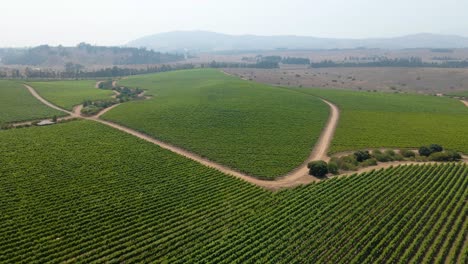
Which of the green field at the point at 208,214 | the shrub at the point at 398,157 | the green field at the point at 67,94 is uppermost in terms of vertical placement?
the green field at the point at 67,94

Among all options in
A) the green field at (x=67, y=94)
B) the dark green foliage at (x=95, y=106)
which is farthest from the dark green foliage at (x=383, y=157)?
the green field at (x=67, y=94)

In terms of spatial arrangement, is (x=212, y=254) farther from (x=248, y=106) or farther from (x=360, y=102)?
(x=360, y=102)

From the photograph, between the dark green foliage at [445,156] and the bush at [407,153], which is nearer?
the dark green foliage at [445,156]

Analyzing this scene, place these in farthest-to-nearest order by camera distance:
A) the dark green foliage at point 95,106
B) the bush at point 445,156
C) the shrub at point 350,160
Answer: the dark green foliage at point 95,106, the bush at point 445,156, the shrub at point 350,160

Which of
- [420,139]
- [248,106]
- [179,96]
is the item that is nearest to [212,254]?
[420,139]

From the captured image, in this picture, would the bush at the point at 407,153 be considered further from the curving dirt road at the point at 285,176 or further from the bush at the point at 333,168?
the bush at the point at 333,168

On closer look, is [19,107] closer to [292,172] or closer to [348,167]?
[292,172]

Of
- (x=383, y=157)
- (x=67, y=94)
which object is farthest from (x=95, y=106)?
(x=383, y=157)
